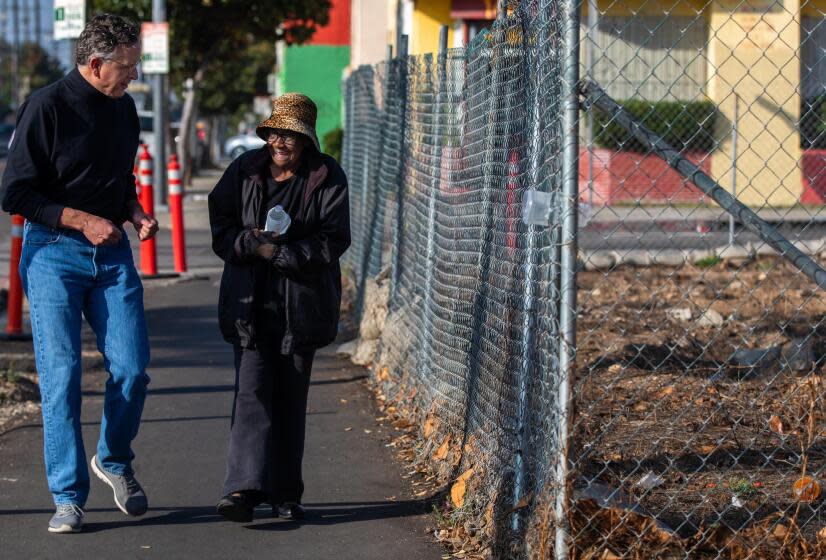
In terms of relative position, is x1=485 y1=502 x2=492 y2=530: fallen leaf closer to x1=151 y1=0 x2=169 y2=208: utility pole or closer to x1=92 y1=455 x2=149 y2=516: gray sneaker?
x1=92 y1=455 x2=149 y2=516: gray sneaker

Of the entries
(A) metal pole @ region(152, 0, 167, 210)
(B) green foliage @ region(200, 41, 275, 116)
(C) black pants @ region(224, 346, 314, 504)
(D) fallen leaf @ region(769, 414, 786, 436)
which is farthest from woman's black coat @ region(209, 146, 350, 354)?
(B) green foliage @ region(200, 41, 275, 116)

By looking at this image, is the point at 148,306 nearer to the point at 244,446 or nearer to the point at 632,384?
the point at 632,384

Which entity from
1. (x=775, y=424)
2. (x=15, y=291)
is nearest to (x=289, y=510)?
(x=775, y=424)

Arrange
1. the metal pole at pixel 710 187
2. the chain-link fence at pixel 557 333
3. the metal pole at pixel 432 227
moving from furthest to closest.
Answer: the metal pole at pixel 432 227
the chain-link fence at pixel 557 333
the metal pole at pixel 710 187

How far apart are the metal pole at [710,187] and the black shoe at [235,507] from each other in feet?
7.23

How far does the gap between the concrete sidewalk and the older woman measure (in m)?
0.25

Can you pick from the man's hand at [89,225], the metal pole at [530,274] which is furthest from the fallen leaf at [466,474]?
the man's hand at [89,225]

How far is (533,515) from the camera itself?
432 cm

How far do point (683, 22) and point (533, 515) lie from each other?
15121 mm

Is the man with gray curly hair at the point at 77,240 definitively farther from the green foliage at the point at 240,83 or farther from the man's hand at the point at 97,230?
the green foliage at the point at 240,83

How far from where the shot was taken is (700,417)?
661 centimetres

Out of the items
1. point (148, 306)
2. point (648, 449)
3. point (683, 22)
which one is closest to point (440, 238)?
point (648, 449)

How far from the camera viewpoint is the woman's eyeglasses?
5027mm

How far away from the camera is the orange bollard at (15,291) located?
362 inches
